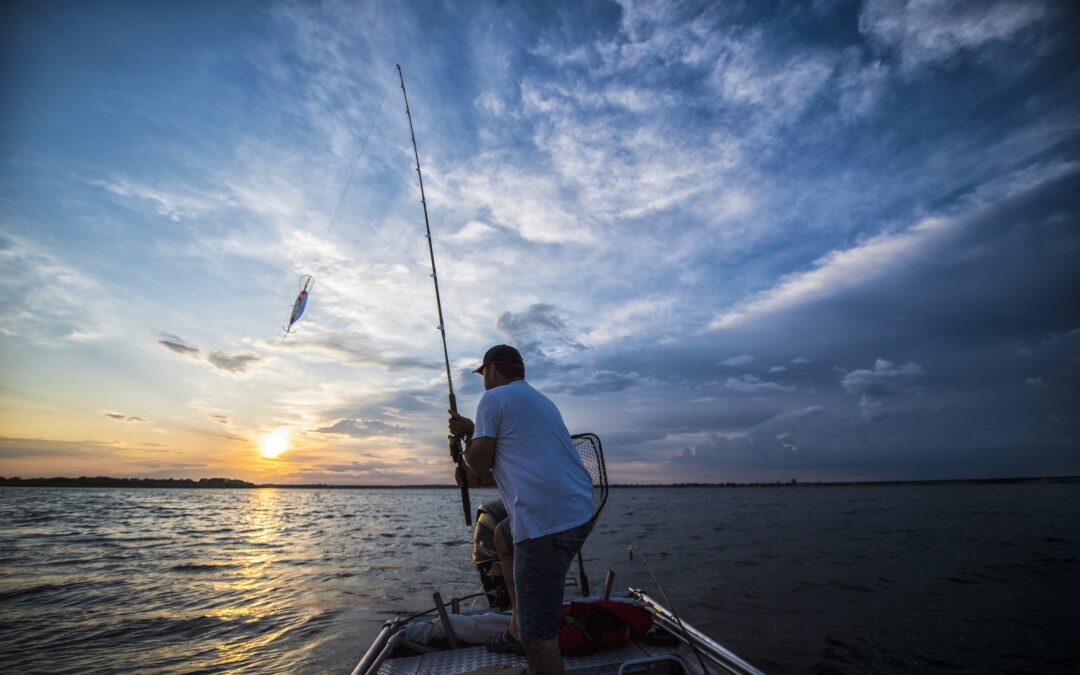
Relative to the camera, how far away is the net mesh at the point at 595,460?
472cm

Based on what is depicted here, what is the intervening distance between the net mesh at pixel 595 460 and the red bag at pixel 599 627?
0.97 m

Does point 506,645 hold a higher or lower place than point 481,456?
lower

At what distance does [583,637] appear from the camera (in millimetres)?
4043

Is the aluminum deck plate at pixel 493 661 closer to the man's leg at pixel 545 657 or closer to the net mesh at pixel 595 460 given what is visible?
the man's leg at pixel 545 657

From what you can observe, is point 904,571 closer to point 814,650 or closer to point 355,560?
point 814,650

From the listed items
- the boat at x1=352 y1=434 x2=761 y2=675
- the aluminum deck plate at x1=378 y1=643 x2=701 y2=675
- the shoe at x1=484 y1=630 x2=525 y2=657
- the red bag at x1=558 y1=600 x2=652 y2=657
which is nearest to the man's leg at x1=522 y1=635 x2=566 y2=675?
the boat at x1=352 y1=434 x2=761 y2=675

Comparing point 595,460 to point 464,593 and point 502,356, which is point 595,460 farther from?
point 464,593

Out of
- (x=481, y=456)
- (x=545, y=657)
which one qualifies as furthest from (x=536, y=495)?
(x=545, y=657)

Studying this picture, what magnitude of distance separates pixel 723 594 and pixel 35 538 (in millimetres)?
28838

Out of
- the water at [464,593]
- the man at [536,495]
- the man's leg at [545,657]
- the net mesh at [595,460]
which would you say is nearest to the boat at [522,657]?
the net mesh at [595,460]

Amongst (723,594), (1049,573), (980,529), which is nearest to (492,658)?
(723,594)

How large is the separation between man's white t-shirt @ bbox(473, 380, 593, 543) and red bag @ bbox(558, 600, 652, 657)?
1.63 meters

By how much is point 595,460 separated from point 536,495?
1.97 meters

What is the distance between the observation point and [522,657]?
13.1ft
